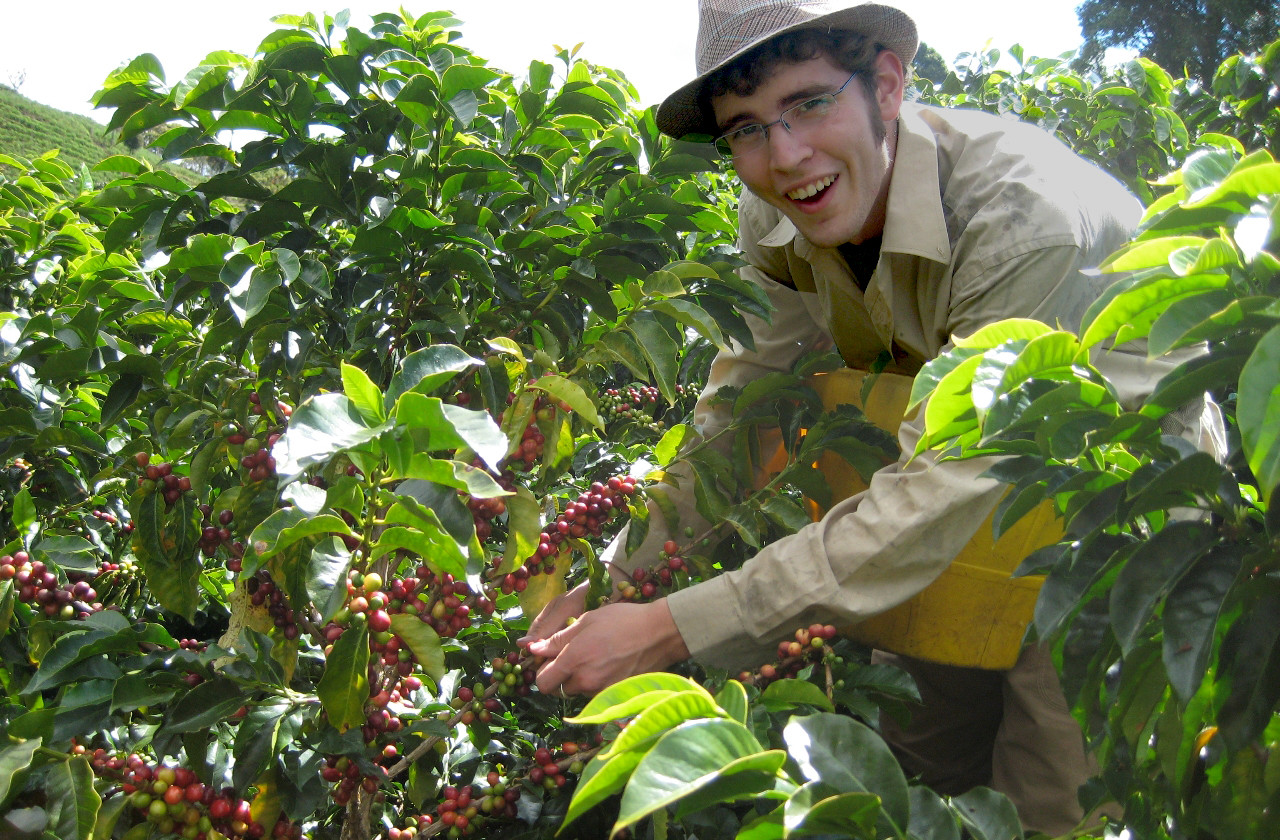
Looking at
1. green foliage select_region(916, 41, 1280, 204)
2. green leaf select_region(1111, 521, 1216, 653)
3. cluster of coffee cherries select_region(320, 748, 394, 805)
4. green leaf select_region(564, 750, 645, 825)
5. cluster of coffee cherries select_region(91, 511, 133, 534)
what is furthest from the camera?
green foliage select_region(916, 41, 1280, 204)

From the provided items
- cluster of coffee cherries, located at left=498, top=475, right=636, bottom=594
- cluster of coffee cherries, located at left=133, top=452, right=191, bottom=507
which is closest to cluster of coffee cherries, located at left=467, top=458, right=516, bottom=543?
cluster of coffee cherries, located at left=498, top=475, right=636, bottom=594

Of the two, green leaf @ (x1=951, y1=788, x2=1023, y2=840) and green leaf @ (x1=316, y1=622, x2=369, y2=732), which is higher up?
green leaf @ (x1=316, y1=622, x2=369, y2=732)

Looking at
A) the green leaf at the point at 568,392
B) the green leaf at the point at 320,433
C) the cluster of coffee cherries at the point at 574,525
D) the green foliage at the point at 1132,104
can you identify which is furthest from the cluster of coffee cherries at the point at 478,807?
the green foliage at the point at 1132,104

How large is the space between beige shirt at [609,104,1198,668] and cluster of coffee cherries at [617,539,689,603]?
157 millimetres

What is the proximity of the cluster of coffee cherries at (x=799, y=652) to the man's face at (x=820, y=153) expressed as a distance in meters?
0.91

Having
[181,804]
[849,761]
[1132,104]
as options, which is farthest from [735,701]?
[1132,104]

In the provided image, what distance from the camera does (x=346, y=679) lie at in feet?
4.65

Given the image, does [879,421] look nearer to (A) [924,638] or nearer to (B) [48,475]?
(A) [924,638]

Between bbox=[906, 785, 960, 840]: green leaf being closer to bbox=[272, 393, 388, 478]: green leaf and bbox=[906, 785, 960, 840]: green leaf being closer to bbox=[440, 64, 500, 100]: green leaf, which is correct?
bbox=[272, 393, 388, 478]: green leaf

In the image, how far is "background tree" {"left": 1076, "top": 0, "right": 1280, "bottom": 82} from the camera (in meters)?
22.5

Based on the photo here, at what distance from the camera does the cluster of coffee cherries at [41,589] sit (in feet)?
5.82

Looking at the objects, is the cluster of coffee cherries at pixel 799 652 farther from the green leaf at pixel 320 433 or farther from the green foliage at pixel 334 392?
the green leaf at pixel 320 433

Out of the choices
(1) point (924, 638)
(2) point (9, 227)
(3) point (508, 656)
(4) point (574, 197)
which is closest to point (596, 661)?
(3) point (508, 656)

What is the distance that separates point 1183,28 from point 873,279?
26188mm
